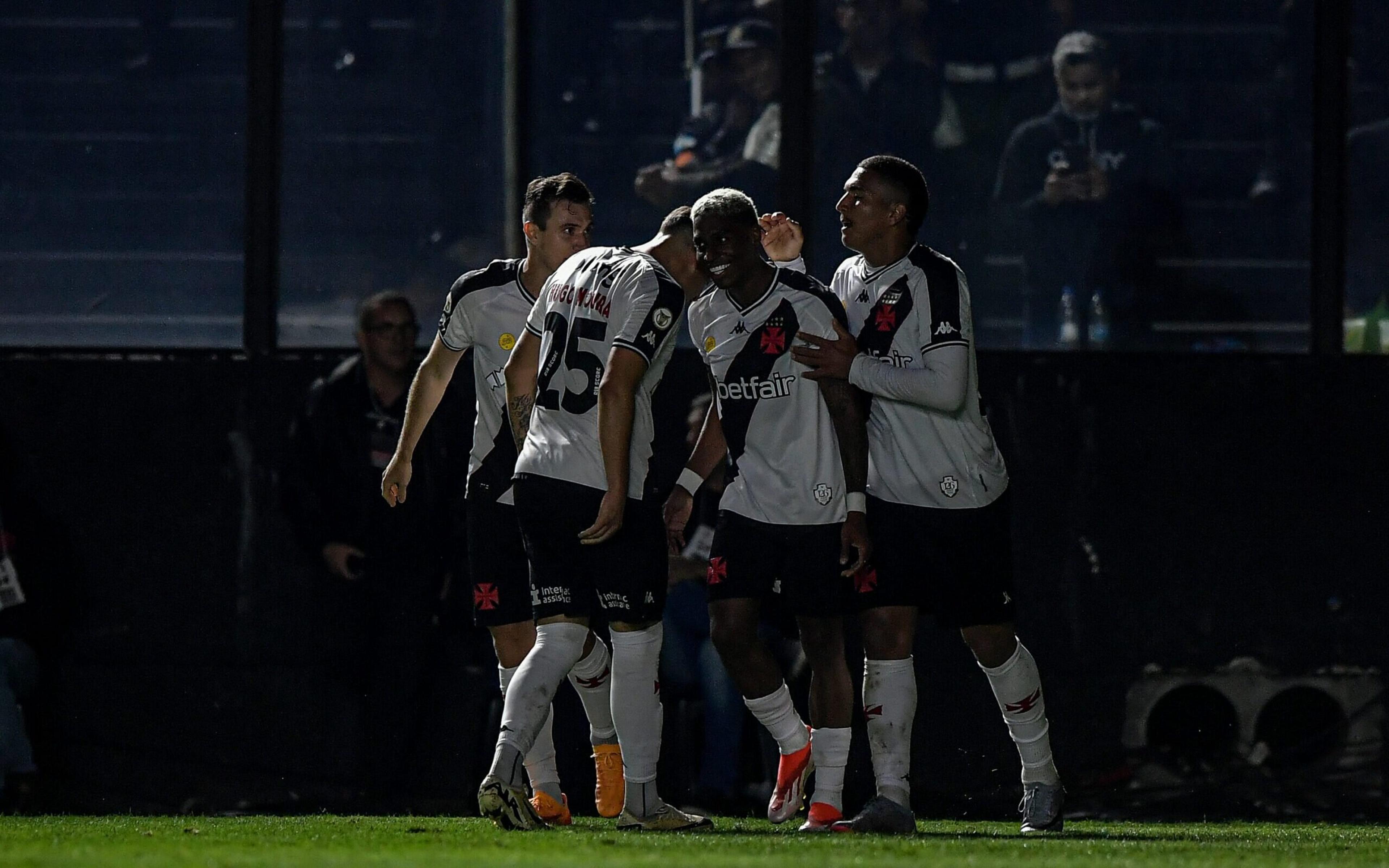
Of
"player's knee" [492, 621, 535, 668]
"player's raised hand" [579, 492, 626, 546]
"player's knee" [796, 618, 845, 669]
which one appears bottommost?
"player's knee" [492, 621, 535, 668]

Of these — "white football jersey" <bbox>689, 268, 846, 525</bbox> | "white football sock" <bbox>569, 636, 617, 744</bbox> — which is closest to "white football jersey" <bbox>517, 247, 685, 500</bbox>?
"white football jersey" <bbox>689, 268, 846, 525</bbox>

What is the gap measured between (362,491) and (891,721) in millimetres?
3600

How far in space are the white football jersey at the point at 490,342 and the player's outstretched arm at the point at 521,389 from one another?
390mm

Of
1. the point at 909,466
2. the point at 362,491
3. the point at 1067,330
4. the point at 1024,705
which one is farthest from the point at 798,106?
the point at 1024,705

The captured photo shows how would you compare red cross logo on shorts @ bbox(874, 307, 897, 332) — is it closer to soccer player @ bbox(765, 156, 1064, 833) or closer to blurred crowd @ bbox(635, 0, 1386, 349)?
soccer player @ bbox(765, 156, 1064, 833)

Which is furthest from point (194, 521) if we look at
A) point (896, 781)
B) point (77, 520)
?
point (896, 781)

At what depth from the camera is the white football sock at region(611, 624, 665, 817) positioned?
6.81 m

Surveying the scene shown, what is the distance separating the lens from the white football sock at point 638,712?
6812 millimetres

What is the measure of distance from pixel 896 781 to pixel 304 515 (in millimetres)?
3801

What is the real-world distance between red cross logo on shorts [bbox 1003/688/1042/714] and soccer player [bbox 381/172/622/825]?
4.46 ft

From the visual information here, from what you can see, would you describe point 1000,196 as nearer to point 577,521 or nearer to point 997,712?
point 997,712

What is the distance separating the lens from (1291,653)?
978 centimetres

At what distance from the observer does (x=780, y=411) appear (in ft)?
23.3

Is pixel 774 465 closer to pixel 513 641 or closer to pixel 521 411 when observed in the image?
pixel 521 411
